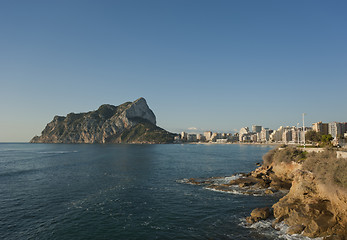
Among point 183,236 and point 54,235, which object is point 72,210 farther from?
point 183,236

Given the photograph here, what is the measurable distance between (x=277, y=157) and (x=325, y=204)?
1215 inches

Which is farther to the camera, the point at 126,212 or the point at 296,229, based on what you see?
the point at 126,212

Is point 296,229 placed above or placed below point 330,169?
below

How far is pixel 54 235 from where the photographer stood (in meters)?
24.1

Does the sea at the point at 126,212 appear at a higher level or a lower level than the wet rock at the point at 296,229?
lower

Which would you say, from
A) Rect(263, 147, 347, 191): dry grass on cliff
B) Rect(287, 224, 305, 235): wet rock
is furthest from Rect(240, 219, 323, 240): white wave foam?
Rect(263, 147, 347, 191): dry grass on cliff

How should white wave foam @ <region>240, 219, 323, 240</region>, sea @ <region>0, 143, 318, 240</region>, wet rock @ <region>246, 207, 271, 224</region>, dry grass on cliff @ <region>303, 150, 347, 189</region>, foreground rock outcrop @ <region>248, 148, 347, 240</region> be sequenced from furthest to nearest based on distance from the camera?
1. wet rock @ <region>246, 207, 271, 224</region>
2. dry grass on cliff @ <region>303, 150, 347, 189</region>
3. sea @ <region>0, 143, 318, 240</region>
4. foreground rock outcrop @ <region>248, 148, 347, 240</region>
5. white wave foam @ <region>240, 219, 323, 240</region>

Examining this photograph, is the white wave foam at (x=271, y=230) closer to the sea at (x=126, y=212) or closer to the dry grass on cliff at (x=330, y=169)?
the sea at (x=126, y=212)

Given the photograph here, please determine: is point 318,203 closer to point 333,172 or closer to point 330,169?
point 333,172

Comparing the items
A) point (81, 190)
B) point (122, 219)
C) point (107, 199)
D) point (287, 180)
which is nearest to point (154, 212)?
point (122, 219)

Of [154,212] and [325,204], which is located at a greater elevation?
[325,204]

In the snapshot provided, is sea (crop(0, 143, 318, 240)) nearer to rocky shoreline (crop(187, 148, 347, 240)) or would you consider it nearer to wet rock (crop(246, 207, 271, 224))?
wet rock (crop(246, 207, 271, 224))

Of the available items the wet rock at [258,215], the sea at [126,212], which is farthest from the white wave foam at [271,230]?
the wet rock at [258,215]

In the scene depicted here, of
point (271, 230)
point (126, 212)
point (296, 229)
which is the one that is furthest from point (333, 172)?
point (126, 212)
